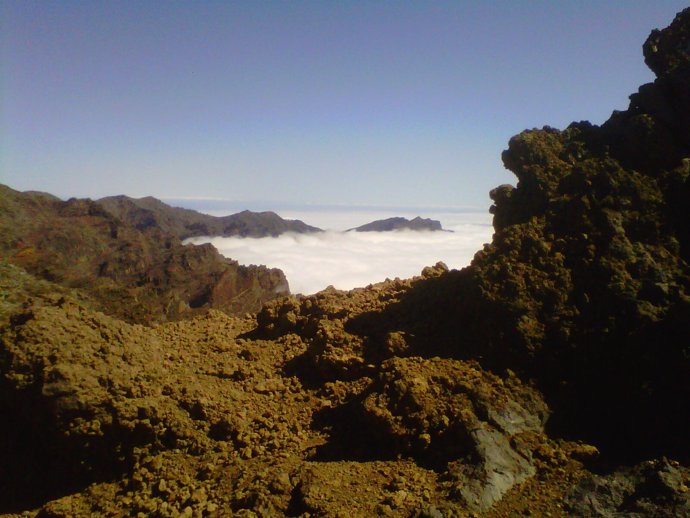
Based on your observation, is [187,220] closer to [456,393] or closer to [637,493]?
[456,393]

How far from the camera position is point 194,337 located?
32.0 ft

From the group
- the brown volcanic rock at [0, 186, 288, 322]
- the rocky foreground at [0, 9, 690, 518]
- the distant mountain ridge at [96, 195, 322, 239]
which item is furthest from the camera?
the distant mountain ridge at [96, 195, 322, 239]

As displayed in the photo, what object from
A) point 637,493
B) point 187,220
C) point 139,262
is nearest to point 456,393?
point 637,493

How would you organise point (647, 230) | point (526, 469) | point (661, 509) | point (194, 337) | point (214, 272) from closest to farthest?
point (661, 509) → point (526, 469) → point (647, 230) → point (194, 337) → point (214, 272)

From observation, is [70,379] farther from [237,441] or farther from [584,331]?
[584,331]

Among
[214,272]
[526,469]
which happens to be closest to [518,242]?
[526,469]

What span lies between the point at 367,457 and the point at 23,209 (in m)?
47.5

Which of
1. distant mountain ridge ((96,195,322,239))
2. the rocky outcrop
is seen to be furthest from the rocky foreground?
distant mountain ridge ((96,195,322,239))

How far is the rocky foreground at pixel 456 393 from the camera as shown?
18.2ft

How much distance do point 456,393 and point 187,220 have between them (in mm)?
105475

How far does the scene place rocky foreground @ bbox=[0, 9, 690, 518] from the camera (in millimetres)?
Answer: 5535

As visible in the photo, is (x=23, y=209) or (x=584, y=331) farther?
(x=23, y=209)

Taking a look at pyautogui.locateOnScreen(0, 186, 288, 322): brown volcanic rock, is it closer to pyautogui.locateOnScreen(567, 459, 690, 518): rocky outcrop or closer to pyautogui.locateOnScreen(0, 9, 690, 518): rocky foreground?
pyautogui.locateOnScreen(0, 9, 690, 518): rocky foreground

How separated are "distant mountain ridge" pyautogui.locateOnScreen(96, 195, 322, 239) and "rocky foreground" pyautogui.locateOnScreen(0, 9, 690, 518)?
270 ft
